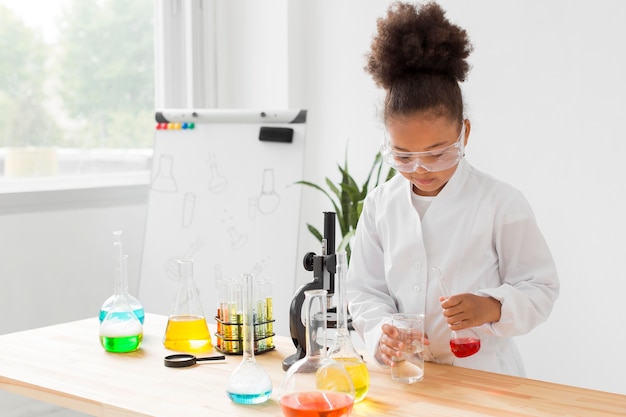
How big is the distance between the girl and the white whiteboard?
146 centimetres

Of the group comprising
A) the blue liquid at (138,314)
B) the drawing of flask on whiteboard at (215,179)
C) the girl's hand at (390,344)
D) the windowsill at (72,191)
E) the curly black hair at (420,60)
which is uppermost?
the curly black hair at (420,60)

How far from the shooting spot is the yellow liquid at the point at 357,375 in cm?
159

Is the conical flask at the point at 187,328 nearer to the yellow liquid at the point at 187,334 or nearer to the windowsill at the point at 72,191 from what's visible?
the yellow liquid at the point at 187,334

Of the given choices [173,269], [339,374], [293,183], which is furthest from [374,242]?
[173,269]

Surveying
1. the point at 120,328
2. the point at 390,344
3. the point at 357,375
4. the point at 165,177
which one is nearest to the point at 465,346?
the point at 390,344

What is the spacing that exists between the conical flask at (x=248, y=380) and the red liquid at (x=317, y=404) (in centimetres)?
15

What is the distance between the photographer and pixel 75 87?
4.01m

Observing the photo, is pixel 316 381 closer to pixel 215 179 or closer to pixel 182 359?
pixel 182 359

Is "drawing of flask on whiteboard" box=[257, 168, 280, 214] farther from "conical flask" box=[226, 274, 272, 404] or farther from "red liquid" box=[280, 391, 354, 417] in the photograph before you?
"red liquid" box=[280, 391, 354, 417]

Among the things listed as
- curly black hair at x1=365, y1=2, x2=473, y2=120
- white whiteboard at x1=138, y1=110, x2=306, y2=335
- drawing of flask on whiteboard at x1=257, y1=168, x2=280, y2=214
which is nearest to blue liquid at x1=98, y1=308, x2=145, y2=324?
curly black hair at x1=365, y1=2, x2=473, y2=120

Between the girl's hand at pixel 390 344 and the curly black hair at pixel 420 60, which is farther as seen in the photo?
the curly black hair at pixel 420 60

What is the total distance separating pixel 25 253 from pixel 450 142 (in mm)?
2285

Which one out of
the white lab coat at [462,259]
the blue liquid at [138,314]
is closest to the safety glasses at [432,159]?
the white lab coat at [462,259]

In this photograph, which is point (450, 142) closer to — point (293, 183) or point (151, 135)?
point (293, 183)
